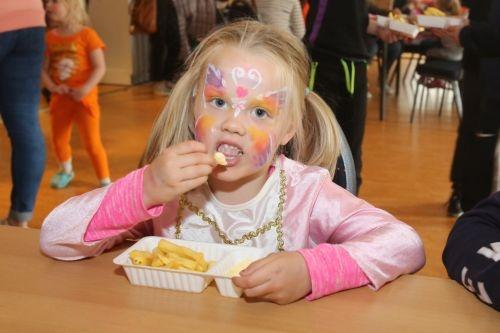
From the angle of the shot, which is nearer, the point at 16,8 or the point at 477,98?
the point at 16,8

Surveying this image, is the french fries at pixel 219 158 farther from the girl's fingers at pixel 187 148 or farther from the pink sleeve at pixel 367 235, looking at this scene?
the pink sleeve at pixel 367 235

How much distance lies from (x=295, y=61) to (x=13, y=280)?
2.06ft

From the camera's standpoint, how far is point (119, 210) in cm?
104

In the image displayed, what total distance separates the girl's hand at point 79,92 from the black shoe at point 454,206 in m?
1.90

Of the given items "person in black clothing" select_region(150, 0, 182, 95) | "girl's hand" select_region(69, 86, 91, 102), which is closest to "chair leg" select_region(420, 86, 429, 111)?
"person in black clothing" select_region(150, 0, 182, 95)

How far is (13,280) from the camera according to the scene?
936 mm

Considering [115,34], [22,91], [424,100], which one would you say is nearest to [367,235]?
[22,91]

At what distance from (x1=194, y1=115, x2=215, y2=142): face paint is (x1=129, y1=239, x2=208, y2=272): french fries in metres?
0.21

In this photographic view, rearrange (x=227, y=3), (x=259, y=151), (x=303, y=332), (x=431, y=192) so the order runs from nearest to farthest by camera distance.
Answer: (x=303, y=332) → (x=259, y=151) → (x=431, y=192) → (x=227, y=3)

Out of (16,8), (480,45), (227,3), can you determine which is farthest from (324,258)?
(227,3)

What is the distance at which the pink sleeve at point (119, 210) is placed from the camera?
1.03m

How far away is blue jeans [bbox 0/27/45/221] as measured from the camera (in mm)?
2379

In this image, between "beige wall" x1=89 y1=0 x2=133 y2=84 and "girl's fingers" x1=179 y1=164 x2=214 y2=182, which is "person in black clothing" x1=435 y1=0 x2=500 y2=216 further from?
"beige wall" x1=89 y1=0 x2=133 y2=84

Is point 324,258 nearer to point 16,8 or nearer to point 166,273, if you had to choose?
point 166,273
